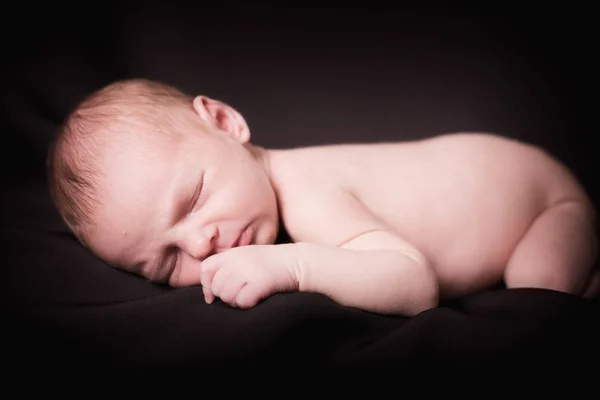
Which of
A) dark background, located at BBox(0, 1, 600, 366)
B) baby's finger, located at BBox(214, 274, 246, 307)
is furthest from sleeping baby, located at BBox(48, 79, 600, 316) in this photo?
dark background, located at BBox(0, 1, 600, 366)

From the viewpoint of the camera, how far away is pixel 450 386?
714 mm

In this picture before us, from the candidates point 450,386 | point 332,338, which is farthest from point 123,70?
point 450,386

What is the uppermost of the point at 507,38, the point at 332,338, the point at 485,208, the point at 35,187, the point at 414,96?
the point at 507,38

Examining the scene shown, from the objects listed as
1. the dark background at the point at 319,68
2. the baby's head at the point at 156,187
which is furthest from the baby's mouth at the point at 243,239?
the dark background at the point at 319,68

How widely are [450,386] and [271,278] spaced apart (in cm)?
29

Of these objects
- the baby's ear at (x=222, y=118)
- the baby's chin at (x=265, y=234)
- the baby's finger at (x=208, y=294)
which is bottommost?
Result: the baby's finger at (x=208, y=294)

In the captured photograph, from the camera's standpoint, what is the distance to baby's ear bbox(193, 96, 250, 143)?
1.07 m

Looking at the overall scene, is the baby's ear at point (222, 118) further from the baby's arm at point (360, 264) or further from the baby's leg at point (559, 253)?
the baby's leg at point (559, 253)

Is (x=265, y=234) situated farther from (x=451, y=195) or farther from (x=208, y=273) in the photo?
(x=451, y=195)

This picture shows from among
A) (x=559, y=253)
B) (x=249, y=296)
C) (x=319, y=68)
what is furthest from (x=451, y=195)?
(x=319, y=68)

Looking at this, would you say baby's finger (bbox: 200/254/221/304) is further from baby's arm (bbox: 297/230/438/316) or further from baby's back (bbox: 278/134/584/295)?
baby's back (bbox: 278/134/584/295)

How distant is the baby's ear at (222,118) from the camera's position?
3.52 feet

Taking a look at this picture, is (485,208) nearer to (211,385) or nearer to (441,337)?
(441,337)

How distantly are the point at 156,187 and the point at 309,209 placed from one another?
26 cm
